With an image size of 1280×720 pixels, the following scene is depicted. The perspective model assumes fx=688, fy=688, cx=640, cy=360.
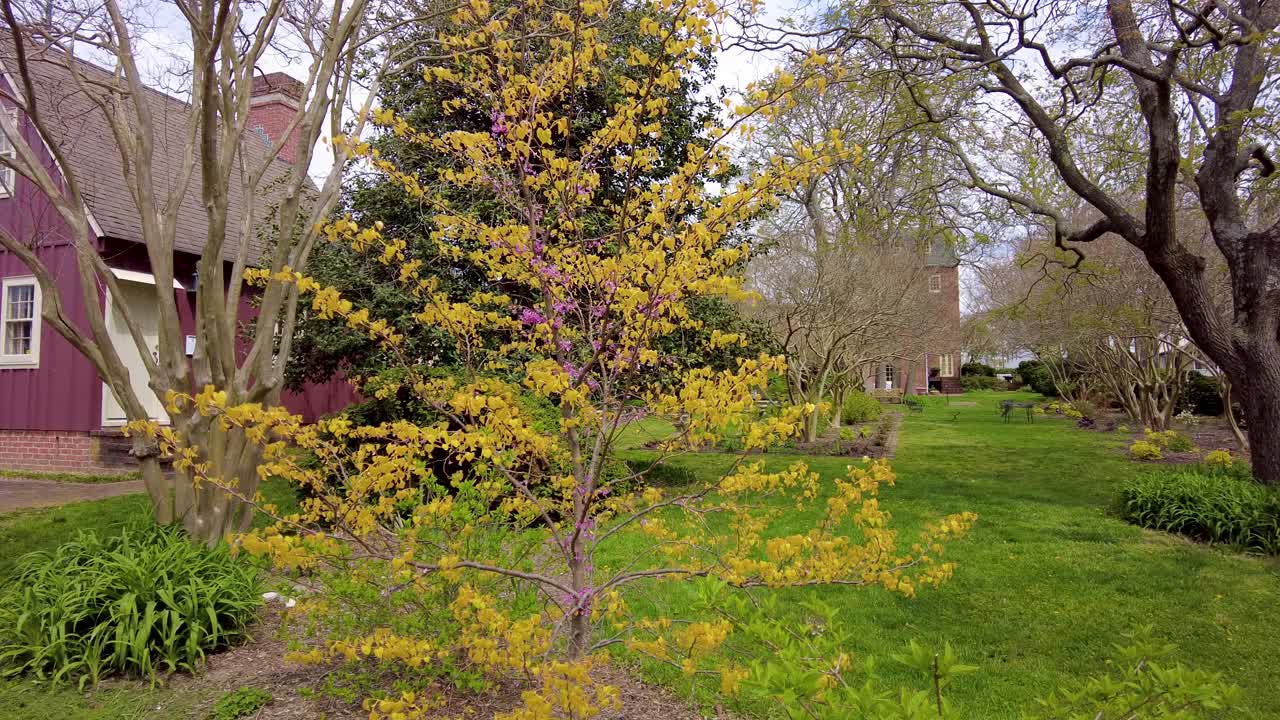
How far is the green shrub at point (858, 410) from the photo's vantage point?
766 inches

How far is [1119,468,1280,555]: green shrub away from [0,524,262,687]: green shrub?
7920 millimetres

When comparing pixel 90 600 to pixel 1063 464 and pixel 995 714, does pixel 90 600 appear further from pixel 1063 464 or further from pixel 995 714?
pixel 1063 464

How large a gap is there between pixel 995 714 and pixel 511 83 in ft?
12.2

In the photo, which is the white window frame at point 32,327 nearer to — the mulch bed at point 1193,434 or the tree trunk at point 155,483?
the tree trunk at point 155,483

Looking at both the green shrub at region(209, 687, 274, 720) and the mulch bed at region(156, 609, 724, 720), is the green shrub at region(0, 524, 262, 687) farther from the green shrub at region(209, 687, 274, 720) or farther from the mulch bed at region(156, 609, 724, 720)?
the green shrub at region(209, 687, 274, 720)

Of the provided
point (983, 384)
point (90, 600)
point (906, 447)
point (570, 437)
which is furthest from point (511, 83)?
point (983, 384)

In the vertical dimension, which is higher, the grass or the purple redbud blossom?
the purple redbud blossom

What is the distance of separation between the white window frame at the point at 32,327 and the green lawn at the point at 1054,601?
10597 mm

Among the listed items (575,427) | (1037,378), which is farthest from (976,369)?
(575,427)

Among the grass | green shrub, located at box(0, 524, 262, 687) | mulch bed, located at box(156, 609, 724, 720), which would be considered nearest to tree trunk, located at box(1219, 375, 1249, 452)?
mulch bed, located at box(156, 609, 724, 720)

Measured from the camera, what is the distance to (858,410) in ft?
64.6

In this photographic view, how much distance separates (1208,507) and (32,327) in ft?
51.8

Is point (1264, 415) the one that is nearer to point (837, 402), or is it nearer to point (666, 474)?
point (666, 474)

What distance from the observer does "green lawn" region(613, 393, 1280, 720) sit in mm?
3771
